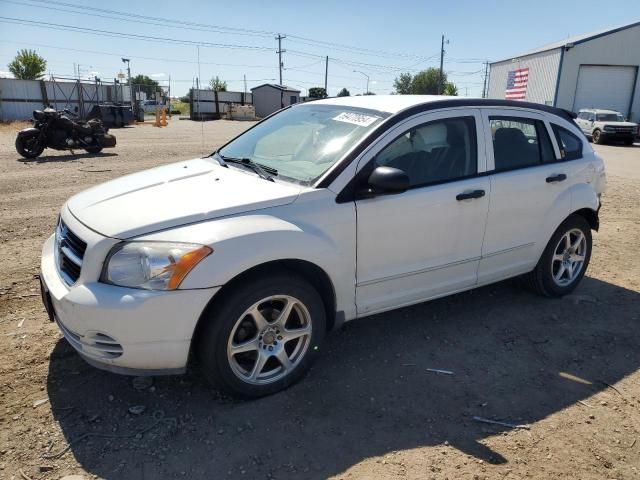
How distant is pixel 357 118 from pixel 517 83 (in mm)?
40242

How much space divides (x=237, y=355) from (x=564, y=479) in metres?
1.87

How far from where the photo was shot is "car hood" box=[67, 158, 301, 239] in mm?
2779

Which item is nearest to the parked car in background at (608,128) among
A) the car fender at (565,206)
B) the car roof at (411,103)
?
the car fender at (565,206)

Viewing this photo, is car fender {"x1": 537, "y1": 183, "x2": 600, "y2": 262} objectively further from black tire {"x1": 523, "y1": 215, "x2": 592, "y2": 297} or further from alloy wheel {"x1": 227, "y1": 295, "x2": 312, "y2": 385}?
alloy wheel {"x1": 227, "y1": 295, "x2": 312, "y2": 385}

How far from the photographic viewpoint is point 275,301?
3031 millimetres

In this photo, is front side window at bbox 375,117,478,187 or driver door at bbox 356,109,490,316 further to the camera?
front side window at bbox 375,117,478,187

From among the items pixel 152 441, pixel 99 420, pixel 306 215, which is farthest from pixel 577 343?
pixel 99 420

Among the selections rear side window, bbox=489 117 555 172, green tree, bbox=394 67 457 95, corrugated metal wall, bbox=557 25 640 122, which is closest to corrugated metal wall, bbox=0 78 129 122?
corrugated metal wall, bbox=557 25 640 122

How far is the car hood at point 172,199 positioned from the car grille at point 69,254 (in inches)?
4.8

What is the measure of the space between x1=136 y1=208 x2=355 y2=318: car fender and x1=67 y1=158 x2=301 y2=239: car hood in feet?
0.30

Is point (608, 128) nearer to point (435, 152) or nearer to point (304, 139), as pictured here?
point (435, 152)

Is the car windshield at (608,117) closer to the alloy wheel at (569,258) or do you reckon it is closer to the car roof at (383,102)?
the alloy wheel at (569,258)

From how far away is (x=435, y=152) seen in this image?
3.66 metres

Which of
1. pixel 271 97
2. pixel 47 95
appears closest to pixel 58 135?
pixel 47 95
